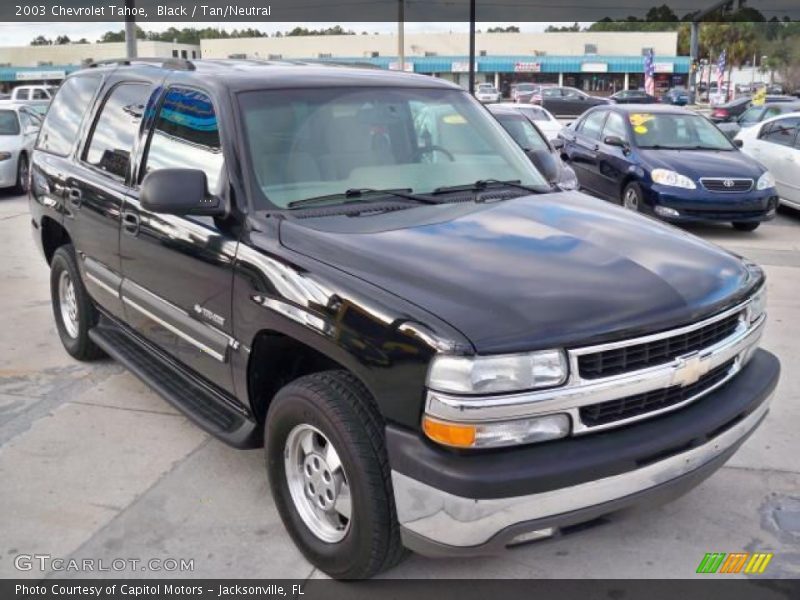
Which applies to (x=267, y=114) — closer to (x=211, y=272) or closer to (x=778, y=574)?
(x=211, y=272)

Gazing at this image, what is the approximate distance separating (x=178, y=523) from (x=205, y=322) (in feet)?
2.90

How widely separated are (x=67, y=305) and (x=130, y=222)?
5.77ft

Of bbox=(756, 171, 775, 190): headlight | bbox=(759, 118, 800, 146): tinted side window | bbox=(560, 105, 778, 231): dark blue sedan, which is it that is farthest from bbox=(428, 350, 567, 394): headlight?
bbox=(759, 118, 800, 146): tinted side window

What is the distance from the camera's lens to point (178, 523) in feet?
11.6

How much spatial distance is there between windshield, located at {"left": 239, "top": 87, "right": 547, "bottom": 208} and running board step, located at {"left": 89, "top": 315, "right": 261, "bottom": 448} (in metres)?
0.96

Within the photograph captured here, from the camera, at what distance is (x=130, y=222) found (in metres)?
4.18

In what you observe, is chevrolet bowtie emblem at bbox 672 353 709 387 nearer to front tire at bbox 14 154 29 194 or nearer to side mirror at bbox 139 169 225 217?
side mirror at bbox 139 169 225 217

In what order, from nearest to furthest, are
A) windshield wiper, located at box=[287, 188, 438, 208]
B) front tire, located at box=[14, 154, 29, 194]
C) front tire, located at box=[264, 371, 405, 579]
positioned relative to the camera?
front tire, located at box=[264, 371, 405, 579] < windshield wiper, located at box=[287, 188, 438, 208] < front tire, located at box=[14, 154, 29, 194]

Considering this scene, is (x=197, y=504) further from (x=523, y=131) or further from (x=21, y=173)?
(x=21, y=173)

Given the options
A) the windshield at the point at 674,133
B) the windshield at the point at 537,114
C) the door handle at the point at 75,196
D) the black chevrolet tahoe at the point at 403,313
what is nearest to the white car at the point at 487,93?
the windshield at the point at 537,114

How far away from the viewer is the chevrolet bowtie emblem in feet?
9.06

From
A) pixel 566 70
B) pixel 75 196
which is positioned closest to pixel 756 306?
pixel 75 196

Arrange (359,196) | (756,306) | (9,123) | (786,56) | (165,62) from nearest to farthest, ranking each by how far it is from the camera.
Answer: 1. (756,306)
2. (359,196)
3. (165,62)
4. (9,123)
5. (786,56)

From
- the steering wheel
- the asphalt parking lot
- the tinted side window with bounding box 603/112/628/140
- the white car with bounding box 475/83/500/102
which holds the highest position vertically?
the white car with bounding box 475/83/500/102
